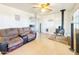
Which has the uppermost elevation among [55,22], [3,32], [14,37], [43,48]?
[55,22]

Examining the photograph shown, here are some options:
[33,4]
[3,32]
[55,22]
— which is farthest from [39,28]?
[3,32]

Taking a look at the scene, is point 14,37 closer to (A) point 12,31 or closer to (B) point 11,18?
(A) point 12,31

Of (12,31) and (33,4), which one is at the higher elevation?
(33,4)

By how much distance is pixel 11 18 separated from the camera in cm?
212

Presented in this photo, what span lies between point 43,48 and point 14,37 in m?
0.64

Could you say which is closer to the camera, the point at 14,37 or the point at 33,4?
the point at 33,4

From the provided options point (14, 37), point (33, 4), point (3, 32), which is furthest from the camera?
point (14, 37)

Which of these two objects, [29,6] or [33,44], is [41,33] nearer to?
[33,44]

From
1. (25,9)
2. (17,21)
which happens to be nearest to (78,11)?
(25,9)

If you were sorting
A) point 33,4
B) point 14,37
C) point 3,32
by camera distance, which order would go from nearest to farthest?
point 3,32, point 33,4, point 14,37

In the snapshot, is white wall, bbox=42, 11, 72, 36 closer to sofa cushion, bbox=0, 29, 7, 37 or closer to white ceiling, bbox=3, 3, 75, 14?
white ceiling, bbox=3, 3, 75, 14

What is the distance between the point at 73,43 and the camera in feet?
7.04

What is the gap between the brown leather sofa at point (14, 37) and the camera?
2036 millimetres

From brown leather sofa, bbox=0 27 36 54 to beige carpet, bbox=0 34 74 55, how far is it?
0.10 meters
